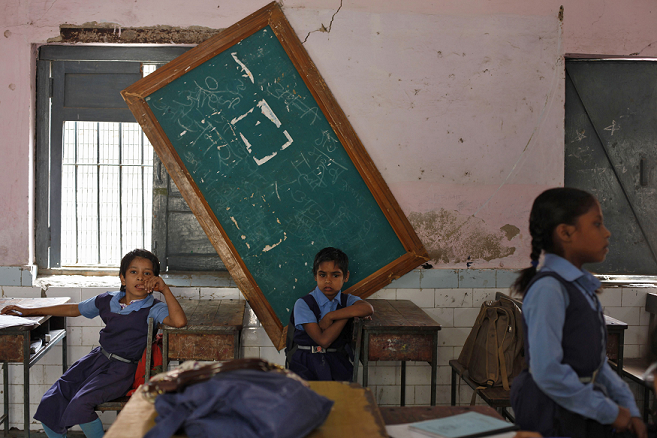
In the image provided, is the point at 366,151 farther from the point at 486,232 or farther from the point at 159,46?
the point at 159,46

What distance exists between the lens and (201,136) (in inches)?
131

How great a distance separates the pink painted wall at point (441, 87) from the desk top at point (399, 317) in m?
0.52

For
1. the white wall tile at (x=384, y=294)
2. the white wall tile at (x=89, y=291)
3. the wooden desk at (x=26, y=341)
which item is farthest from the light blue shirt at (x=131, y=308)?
the white wall tile at (x=384, y=294)

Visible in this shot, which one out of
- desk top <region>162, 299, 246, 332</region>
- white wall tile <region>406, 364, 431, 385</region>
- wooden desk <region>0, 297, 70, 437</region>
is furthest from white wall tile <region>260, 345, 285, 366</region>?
wooden desk <region>0, 297, 70, 437</region>

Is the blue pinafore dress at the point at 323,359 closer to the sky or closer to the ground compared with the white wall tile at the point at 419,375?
closer to the sky

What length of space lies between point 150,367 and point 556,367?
6.89ft

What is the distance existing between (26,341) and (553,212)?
2.77 metres

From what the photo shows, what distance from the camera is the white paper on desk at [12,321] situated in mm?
2590

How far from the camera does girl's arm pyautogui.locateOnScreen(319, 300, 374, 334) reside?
104 inches

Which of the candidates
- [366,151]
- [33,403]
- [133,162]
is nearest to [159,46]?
[133,162]

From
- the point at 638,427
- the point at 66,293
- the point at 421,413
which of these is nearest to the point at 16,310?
the point at 66,293

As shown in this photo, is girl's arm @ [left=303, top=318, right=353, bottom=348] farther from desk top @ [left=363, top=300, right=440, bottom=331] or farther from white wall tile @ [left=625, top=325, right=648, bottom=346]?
white wall tile @ [left=625, top=325, right=648, bottom=346]

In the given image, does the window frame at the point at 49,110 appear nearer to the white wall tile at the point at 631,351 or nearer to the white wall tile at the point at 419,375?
the white wall tile at the point at 419,375

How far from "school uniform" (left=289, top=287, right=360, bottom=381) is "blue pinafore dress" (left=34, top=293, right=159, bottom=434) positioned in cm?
88
